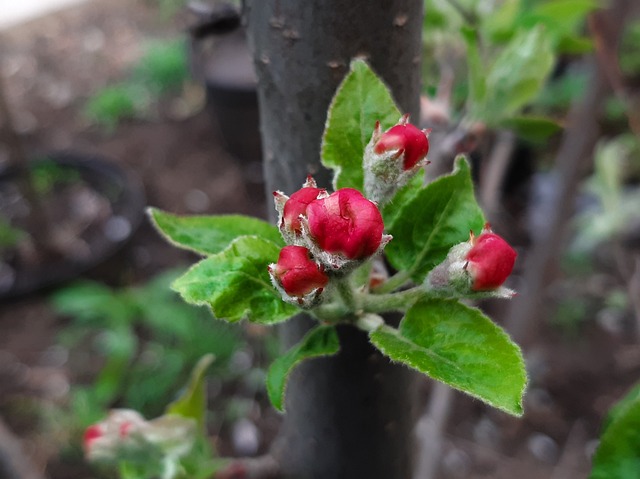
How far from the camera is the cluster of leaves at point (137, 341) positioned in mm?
2090

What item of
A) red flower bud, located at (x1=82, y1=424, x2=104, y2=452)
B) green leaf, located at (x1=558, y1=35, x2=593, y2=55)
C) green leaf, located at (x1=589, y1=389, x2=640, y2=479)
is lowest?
red flower bud, located at (x1=82, y1=424, x2=104, y2=452)

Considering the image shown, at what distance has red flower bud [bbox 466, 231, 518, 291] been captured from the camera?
335 millimetres

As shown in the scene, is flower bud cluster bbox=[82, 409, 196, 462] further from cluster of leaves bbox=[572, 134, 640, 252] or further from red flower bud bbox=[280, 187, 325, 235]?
cluster of leaves bbox=[572, 134, 640, 252]

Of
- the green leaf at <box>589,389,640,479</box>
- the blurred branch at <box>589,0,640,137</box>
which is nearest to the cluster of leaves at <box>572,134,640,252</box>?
the blurred branch at <box>589,0,640,137</box>

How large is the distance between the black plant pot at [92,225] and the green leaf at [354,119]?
241 centimetres

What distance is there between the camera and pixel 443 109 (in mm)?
656

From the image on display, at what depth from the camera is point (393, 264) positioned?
1.36 ft

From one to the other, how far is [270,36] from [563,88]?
2775 mm

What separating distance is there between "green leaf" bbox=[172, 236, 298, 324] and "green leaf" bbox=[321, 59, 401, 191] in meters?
0.07

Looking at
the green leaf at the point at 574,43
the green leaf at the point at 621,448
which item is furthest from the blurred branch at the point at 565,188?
the green leaf at the point at 621,448

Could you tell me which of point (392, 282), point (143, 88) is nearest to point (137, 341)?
point (143, 88)

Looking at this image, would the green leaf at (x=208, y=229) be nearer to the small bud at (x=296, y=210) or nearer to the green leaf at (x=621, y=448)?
the small bud at (x=296, y=210)

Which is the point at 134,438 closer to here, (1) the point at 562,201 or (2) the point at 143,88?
(1) the point at 562,201

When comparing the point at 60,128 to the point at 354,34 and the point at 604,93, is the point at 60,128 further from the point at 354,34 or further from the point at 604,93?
the point at 354,34
